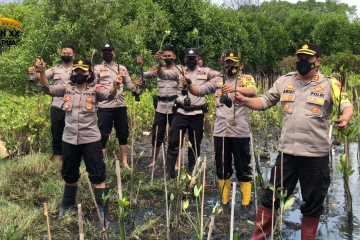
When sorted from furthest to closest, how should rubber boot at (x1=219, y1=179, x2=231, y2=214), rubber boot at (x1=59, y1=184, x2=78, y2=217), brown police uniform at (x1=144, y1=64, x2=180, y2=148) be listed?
brown police uniform at (x1=144, y1=64, x2=180, y2=148), rubber boot at (x1=219, y1=179, x2=231, y2=214), rubber boot at (x1=59, y1=184, x2=78, y2=217)

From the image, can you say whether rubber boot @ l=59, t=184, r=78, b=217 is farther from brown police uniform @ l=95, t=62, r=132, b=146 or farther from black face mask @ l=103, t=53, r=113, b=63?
black face mask @ l=103, t=53, r=113, b=63

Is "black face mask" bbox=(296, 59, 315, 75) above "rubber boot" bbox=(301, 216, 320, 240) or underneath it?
above

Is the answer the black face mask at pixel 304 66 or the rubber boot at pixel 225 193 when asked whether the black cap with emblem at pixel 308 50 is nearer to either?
the black face mask at pixel 304 66

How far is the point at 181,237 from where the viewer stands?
3898 millimetres

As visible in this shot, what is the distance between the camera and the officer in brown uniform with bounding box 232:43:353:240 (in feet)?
10.7

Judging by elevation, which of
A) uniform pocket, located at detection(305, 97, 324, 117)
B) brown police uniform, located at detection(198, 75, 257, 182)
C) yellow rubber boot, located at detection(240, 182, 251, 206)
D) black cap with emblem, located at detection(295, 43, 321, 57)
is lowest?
yellow rubber boot, located at detection(240, 182, 251, 206)

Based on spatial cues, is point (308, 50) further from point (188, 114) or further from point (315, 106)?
point (188, 114)

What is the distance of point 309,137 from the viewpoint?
129 inches

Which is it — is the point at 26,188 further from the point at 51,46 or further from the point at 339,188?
the point at 51,46

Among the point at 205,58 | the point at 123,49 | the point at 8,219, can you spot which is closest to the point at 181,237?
the point at 8,219

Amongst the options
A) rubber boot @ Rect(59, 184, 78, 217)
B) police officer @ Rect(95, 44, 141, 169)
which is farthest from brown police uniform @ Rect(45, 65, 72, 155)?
rubber boot @ Rect(59, 184, 78, 217)

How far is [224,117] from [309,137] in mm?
1311

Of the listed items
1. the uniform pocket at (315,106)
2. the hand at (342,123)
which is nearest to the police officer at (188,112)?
the uniform pocket at (315,106)

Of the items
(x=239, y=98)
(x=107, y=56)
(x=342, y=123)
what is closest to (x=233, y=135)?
(x=239, y=98)
